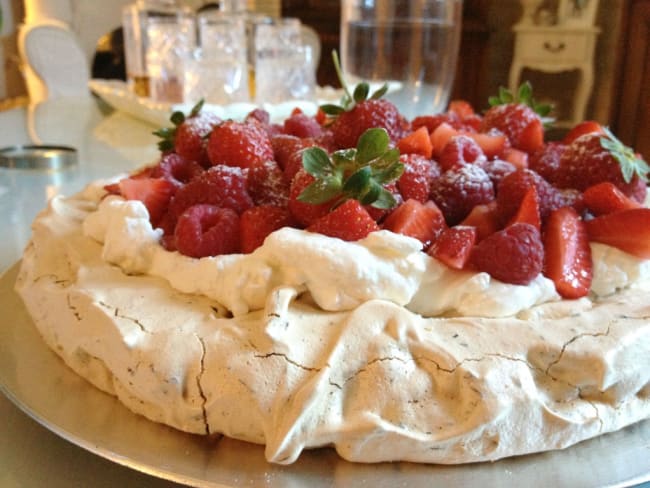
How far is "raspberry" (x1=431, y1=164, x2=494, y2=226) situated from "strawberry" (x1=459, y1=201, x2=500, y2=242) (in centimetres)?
2

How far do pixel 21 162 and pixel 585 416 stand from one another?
186 cm

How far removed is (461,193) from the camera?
107cm

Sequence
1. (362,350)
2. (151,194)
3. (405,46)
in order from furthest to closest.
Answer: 1. (405,46)
2. (151,194)
3. (362,350)

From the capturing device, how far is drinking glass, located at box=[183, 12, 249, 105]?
282cm

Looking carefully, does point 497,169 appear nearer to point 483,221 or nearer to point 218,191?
point 483,221

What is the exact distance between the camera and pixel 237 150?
117 cm

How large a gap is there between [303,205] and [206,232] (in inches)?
5.7

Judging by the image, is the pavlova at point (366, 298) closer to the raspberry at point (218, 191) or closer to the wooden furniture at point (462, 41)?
the raspberry at point (218, 191)

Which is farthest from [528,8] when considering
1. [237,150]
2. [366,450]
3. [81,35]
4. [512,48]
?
[366,450]

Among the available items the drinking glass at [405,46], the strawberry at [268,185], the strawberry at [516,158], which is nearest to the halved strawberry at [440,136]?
the strawberry at [516,158]

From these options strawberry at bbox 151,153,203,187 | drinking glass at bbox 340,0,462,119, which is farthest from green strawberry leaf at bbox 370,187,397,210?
drinking glass at bbox 340,0,462,119

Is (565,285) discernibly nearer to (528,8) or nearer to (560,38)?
(560,38)

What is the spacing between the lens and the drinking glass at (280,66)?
9.69 ft

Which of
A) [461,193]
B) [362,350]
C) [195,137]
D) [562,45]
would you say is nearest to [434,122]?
[461,193]
